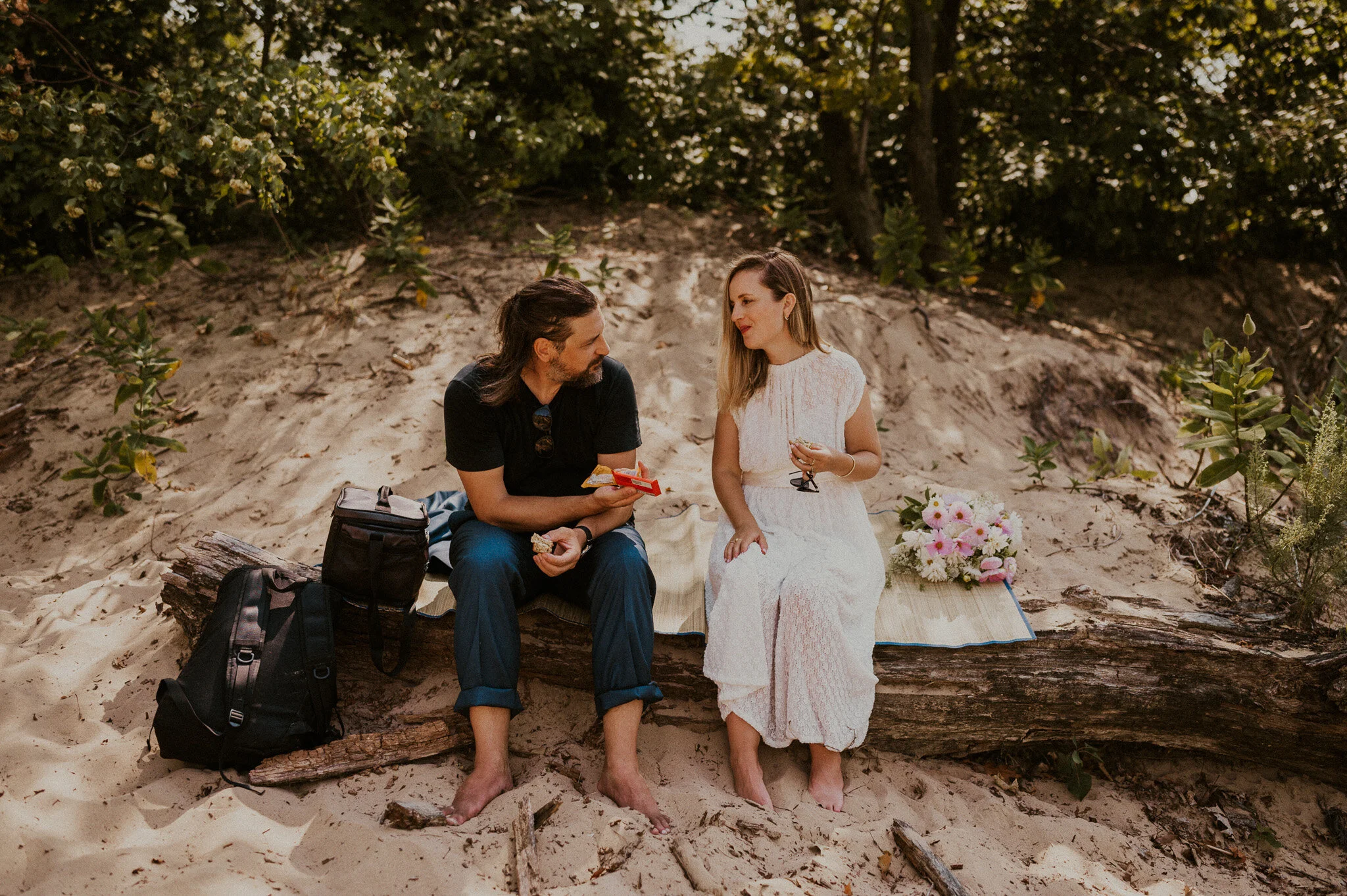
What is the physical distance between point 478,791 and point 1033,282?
5.97 metres

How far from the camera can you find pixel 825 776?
2865 millimetres

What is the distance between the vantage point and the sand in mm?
2367

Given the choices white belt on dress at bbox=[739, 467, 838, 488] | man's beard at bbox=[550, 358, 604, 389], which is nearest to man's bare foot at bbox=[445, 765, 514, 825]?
man's beard at bbox=[550, 358, 604, 389]

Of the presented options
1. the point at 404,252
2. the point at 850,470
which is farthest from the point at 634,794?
the point at 404,252

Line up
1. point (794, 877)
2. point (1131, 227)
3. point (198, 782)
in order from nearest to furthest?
point (794, 877)
point (198, 782)
point (1131, 227)

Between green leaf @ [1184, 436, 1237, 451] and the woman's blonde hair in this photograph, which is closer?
the woman's blonde hair

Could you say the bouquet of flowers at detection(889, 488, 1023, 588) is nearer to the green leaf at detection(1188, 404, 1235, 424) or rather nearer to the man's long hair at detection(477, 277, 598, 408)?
the green leaf at detection(1188, 404, 1235, 424)

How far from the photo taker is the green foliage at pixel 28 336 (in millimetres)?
4773

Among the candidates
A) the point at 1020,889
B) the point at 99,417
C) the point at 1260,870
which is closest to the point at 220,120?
the point at 99,417

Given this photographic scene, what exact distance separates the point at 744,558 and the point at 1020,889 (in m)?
1.26

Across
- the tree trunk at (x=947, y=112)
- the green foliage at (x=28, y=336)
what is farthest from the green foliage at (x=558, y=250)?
the tree trunk at (x=947, y=112)

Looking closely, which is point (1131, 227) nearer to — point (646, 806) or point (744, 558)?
point (744, 558)

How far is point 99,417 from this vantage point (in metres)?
4.89

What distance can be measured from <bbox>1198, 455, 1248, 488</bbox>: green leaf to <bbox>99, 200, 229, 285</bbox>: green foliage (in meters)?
5.52
